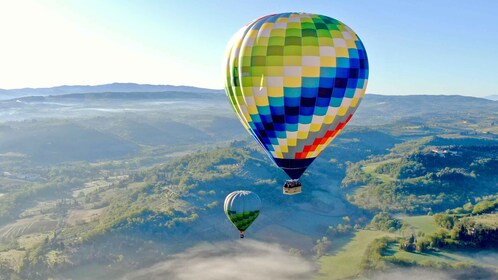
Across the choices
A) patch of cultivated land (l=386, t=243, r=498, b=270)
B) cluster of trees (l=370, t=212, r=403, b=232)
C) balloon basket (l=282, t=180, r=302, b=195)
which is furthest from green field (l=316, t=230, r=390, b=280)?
balloon basket (l=282, t=180, r=302, b=195)

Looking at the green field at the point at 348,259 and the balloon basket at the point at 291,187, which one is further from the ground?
the balloon basket at the point at 291,187

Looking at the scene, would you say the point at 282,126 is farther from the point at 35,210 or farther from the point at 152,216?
the point at 35,210

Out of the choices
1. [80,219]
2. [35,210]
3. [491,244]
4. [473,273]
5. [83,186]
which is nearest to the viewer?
[473,273]

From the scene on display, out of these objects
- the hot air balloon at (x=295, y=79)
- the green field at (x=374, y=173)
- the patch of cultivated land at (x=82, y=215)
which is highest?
the hot air balloon at (x=295, y=79)

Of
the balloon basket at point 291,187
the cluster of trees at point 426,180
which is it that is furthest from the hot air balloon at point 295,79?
the cluster of trees at point 426,180

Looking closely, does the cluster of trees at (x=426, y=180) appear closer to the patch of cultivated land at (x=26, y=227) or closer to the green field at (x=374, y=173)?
the green field at (x=374, y=173)

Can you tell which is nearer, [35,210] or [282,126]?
[282,126]

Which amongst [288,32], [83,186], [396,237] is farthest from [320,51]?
[83,186]
